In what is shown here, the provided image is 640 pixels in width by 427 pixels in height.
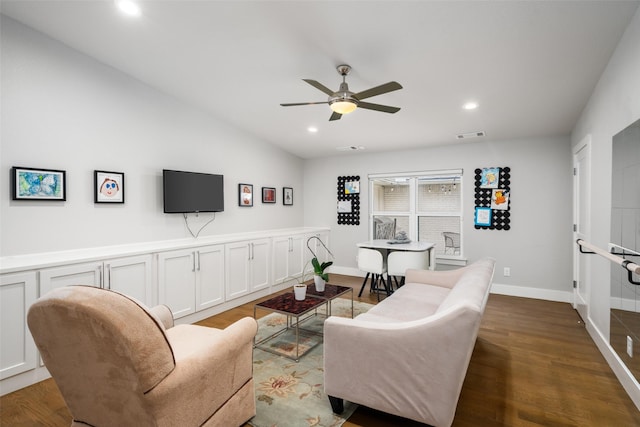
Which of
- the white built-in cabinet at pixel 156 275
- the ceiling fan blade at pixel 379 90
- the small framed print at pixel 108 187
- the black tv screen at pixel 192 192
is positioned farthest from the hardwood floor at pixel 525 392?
the ceiling fan blade at pixel 379 90

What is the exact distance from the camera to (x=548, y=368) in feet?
8.34

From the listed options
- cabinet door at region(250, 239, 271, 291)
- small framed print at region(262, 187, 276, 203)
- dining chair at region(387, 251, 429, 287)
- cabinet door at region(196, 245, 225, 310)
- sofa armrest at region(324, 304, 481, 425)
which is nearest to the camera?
sofa armrest at region(324, 304, 481, 425)

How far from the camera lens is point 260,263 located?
4.58 metres

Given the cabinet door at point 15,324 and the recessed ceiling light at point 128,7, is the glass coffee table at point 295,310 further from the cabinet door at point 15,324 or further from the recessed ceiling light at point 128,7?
the recessed ceiling light at point 128,7

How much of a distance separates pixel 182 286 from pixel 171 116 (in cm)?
207

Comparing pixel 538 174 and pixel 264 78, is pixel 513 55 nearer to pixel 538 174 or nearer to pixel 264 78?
pixel 264 78

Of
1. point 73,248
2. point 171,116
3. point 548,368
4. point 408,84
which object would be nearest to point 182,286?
point 73,248

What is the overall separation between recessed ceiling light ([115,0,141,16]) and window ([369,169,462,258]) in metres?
4.23

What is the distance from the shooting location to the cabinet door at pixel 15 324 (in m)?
2.21

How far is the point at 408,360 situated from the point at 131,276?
262 cm

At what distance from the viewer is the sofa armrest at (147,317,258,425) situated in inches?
53.6

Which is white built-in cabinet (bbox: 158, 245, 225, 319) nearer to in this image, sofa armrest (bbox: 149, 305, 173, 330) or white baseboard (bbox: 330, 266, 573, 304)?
sofa armrest (bbox: 149, 305, 173, 330)

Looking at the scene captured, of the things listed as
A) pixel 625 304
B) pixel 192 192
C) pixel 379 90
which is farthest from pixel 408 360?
pixel 192 192

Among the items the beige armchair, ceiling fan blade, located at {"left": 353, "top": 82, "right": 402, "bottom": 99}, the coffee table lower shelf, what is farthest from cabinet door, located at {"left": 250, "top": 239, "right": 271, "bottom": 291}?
the beige armchair
